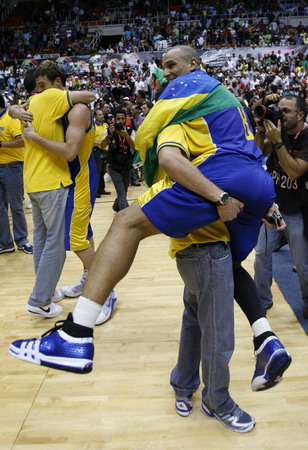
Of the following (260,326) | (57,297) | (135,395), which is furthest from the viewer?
(57,297)

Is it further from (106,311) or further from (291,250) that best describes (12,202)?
(291,250)

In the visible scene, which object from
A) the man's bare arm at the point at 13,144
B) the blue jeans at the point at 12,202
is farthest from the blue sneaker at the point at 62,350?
the blue jeans at the point at 12,202

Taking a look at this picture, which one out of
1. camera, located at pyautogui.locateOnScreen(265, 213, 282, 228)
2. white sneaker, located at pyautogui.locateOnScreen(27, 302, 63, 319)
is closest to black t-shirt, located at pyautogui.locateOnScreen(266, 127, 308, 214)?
camera, located at pyautogui.locateOnScreen(265, 213, 282, 228)

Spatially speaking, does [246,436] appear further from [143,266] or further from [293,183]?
[143,266]

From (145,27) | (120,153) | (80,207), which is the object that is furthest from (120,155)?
(145,27)

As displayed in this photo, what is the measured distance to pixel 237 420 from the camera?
2.07m

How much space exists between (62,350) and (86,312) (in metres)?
0.15

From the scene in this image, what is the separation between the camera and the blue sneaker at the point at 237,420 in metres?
2.06

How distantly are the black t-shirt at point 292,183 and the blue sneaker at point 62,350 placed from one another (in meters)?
1.84

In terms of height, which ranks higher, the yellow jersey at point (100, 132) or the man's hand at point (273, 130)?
the man's hand at point (273, 130)

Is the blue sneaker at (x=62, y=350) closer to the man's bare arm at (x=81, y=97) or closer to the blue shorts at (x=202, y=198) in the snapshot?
the blue shorts at (x=202, y=198)

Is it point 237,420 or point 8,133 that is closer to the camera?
point 237,420

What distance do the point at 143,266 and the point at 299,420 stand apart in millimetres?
2350

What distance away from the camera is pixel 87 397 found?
2.35 metres
